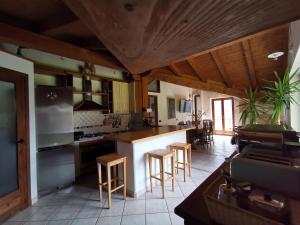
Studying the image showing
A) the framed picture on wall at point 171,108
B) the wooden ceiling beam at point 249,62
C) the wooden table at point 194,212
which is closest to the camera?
the wooden table at point 194,212

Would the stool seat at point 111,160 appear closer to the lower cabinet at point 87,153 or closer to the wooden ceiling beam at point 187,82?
the lower cabinet at point 87,153

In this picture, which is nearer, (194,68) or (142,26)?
(142,26)

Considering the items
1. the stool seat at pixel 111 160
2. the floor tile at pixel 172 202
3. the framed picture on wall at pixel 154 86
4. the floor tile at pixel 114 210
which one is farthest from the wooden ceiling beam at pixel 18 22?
the framed picture on wall at pixel 154 86

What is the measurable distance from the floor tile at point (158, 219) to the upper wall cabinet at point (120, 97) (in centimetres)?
286

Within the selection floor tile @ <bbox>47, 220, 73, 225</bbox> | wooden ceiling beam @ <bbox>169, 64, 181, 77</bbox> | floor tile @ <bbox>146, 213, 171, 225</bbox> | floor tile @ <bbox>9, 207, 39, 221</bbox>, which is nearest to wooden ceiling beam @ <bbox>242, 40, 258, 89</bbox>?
wooden ceiling beam @ <bbox>169, 64, 181, 77</bbox>

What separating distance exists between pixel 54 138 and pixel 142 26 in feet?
7.97

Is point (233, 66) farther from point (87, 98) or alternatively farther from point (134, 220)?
point (134, 220)

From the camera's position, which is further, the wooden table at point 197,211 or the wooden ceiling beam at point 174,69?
the wooden ceiling beam at point 174,69

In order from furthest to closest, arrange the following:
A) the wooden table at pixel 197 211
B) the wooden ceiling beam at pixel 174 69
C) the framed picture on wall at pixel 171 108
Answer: the framed picture on wall at pixel 171 108, the wooden ceiling beam at pixel 174 69, the wooden table at pixel 197 211

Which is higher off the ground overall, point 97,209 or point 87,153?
point 87,153

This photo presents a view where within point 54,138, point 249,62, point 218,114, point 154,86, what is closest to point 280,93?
point 249,62

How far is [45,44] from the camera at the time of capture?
2.59 metres

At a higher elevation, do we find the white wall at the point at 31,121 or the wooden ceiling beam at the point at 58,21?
the wooden ceiling beam at the point at 58,21

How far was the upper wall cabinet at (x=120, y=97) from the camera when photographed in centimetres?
453
